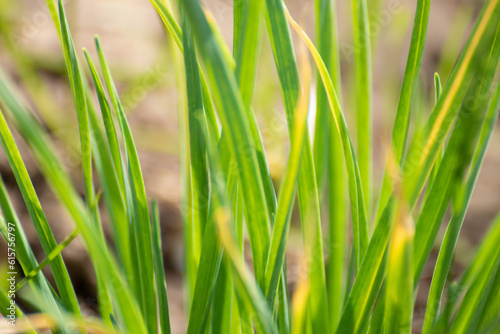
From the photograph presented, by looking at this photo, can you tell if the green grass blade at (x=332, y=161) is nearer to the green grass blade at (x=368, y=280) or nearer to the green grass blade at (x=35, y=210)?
the green grass blade at (x=368, y=280)

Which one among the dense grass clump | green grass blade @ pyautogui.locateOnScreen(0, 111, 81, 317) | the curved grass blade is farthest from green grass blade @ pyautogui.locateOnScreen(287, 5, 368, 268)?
green grass blade @ pyautogui.locateOnScreen(0, 111, 81, 317)

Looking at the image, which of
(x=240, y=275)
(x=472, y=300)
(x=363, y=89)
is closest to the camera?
(x=240, y=275)

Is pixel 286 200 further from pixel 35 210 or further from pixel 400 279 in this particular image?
pixel 35 210

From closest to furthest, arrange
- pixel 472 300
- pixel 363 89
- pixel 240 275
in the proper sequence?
1. pixel 240 275
2. pixel 472 300
3. pixel 363 89

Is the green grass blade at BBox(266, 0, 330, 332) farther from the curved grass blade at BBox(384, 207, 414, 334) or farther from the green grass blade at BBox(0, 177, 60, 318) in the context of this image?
the green grass blade at BBox(0, 177, 60, 318)

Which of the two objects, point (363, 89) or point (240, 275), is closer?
point (240, 275)

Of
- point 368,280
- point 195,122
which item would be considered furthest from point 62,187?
point 368,280

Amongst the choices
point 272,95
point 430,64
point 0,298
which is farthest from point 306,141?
point 430,64

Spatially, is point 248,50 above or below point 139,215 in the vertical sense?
above
